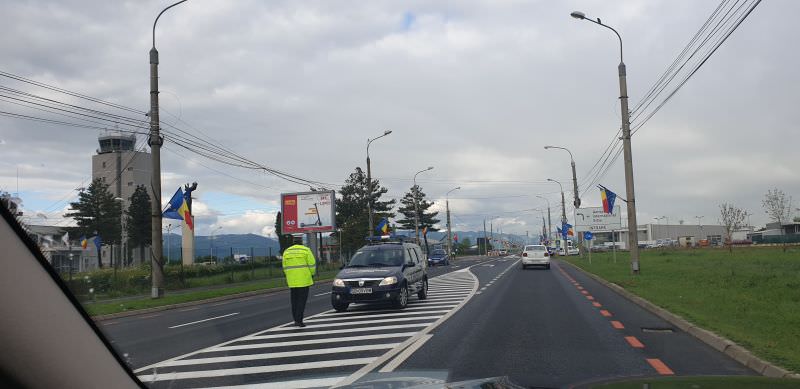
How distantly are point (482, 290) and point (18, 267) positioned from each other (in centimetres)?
1985

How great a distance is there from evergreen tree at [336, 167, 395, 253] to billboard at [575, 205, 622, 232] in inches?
1200

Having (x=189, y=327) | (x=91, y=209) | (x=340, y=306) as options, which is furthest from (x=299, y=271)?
(x=91, y=209)

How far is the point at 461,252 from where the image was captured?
12812 cm

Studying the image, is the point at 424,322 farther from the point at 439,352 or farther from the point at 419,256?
the point at 419,256

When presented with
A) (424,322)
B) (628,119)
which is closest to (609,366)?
(424,322)

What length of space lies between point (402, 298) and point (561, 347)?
652 cm

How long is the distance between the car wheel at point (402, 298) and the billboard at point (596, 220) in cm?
3827

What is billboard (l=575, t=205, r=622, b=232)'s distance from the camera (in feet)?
166

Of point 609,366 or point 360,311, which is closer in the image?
point 609,366

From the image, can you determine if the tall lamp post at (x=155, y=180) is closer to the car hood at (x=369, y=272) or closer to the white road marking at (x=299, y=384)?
the car hood at (x=369, y=272)

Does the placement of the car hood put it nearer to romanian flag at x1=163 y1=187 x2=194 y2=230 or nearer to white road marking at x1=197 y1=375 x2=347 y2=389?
white road marking at x1=197 y1=375 x2=347 y2=389

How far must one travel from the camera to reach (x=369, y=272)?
14805mm

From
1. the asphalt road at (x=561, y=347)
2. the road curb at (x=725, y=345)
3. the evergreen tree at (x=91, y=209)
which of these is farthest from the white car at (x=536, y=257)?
the evergreen tree at (x=91, y=209)

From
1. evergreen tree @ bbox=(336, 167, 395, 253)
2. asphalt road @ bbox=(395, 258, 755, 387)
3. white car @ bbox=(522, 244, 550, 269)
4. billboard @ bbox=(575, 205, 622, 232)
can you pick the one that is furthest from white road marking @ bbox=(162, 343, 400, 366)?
evergreen tree @ bbox=(336, 167, 395, 253)
